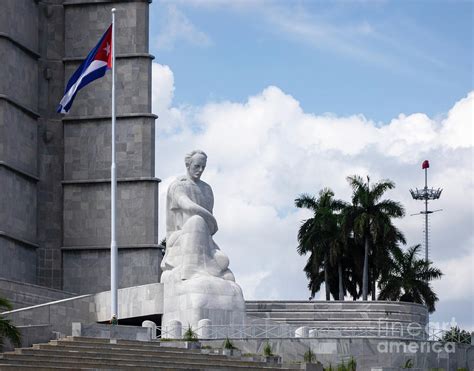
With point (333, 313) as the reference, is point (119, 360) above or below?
below

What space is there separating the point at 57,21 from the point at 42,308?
1517 centimetres

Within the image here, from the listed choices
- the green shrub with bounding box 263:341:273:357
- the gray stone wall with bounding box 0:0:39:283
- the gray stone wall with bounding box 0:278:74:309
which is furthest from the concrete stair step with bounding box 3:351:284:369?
the gray stone wall with bounding box 0:0:39:283

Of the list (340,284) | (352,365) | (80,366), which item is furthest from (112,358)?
(340,284)

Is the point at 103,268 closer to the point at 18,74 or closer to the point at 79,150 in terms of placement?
the point at 79,150

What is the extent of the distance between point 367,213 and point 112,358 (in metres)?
28.9

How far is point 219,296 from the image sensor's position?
163 feet

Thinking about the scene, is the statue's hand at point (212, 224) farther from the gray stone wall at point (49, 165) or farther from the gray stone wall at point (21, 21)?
the gray stone wall at point (21, 21)

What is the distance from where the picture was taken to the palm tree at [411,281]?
7156 cm

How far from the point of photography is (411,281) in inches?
2837

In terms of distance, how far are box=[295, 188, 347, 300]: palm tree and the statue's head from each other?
18079 millimetres

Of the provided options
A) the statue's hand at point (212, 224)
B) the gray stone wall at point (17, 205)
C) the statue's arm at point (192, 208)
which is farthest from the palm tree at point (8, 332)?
the gray stone wall at point (17, 205)

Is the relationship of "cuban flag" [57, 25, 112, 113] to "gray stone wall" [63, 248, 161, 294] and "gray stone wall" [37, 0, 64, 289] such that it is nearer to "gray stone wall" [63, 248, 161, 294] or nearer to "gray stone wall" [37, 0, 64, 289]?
"gray stone wall" [63, 248, 161, 294]

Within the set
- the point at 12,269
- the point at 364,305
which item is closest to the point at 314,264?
the point at 364,305

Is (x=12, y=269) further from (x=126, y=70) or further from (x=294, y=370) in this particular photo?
(x=294, y=370)
